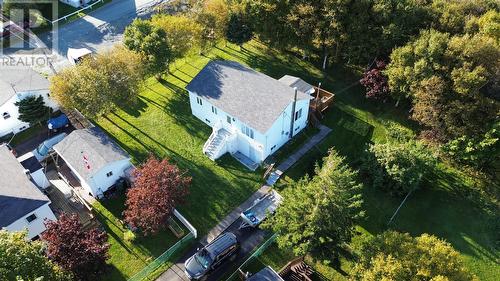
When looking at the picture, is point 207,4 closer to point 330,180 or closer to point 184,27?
point 184,27

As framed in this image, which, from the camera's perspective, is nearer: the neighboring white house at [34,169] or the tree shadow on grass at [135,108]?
the neighboring white house at [34,169]

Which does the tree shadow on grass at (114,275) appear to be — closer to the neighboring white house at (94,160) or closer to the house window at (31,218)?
the house window at (31,218)

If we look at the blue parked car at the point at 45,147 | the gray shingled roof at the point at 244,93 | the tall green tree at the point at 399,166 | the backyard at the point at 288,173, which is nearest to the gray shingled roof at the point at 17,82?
the blue parked car at the point at 45,147

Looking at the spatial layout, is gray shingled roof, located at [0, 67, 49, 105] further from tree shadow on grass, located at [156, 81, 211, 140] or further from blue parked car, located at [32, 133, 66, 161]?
tree shadow on grass, located at [156, 81, 211, 140]

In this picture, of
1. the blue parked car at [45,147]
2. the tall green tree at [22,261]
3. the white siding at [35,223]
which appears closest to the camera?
the tall green tree at [22,261]

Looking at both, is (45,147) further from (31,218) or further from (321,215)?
(321,215)

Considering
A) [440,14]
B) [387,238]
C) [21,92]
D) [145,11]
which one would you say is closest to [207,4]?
[145,11]
